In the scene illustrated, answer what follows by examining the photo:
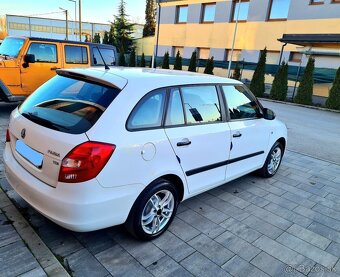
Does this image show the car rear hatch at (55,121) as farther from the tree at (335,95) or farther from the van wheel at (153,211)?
the tree at (335,95)

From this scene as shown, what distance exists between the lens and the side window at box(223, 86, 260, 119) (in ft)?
12.3

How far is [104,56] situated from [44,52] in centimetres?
188

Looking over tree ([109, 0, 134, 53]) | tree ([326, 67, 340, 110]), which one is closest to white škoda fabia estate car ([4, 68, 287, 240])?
tree ([326, 67, 340, 110])

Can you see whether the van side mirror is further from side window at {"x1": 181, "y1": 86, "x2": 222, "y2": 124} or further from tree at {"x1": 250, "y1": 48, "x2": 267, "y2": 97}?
tree at {"x1": 250, "y1": 48, "x2": 267, "y2": 97}

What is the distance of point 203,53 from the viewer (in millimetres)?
24172

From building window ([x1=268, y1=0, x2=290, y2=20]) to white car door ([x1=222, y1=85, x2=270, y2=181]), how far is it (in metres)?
17.5

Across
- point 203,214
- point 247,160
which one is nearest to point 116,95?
point 203,214

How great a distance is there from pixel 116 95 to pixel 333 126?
1018 cm

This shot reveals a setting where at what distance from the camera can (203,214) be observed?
357 centimetres

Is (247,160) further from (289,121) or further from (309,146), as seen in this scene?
(289,121)

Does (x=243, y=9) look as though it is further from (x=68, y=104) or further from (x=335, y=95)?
(x=68, y=104)

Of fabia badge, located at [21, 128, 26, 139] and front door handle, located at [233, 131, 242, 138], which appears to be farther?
Result: front door handle, located at [233, 131, 242, 138]

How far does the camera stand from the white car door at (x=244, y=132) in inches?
147

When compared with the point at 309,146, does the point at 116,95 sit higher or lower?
higher
